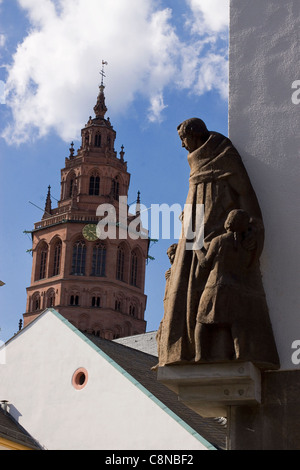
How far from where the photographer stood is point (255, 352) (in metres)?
5.50

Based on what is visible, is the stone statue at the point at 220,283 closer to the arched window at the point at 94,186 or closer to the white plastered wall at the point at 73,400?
the white plastered wall at the point at 73,400

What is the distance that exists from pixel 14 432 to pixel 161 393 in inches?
156

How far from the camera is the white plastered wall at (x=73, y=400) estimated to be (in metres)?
20.6

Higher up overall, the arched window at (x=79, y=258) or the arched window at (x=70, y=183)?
the arched window at (x=70, y=183)

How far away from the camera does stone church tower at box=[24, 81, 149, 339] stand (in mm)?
79438

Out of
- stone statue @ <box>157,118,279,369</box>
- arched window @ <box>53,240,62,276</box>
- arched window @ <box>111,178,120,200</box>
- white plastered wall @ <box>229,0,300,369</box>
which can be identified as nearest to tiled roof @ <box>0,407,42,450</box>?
stone statue @ <box>157,118,279,369</box>

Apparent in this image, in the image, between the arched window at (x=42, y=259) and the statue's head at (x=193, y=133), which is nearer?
the statue's head at (x=193, y=133)

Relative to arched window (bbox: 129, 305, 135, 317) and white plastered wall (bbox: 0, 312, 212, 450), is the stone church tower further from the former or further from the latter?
white plastered wall (bbox: 0, 312, 212, 450)

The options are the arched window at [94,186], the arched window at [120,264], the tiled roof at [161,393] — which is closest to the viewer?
the tiled roof at [161,393]

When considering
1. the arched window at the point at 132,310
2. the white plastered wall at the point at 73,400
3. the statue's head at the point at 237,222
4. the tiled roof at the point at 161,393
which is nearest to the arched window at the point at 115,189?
the arched window at the point at 132,310

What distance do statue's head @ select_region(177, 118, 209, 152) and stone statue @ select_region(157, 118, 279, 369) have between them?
0.17m

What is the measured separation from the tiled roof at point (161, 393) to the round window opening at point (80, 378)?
85cm

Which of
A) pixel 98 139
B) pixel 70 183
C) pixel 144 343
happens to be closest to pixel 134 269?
pixel 70 183

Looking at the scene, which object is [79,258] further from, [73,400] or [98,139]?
[73,400]
